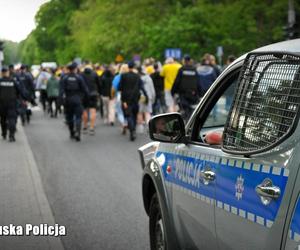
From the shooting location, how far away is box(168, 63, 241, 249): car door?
168 inches

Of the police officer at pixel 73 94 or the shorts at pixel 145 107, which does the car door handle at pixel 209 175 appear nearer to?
the police officer at pixel 73 94

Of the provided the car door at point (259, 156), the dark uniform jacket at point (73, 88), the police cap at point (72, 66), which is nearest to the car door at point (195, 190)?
the car door at point (259, 156)

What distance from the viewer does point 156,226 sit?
18.8 feet

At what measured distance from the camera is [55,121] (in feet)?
88.8

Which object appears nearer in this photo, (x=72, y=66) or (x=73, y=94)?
(x=72, y=66)

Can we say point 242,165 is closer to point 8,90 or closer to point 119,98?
point 8,90

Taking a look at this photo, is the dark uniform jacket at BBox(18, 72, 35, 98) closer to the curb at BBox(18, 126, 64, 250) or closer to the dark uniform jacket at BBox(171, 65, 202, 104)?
the dark uniform jacket at BBox(171, 65, 202, 104)

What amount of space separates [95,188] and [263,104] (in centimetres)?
736

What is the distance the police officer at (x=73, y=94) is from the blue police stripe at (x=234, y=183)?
531 inches

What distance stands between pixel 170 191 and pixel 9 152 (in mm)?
11232

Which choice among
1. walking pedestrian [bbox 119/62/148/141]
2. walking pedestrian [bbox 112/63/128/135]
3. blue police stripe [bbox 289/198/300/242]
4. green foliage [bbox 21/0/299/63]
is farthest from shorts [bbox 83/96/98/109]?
green foliage [bbox 21/0/299/63]

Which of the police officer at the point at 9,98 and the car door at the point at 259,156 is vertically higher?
the car door at the point at 259,156

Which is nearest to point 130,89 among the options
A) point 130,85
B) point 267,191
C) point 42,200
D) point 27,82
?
point 130,85

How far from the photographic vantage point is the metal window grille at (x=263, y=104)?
346cm
